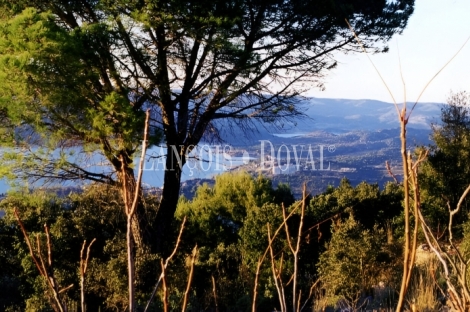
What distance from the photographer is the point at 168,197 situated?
8797mm

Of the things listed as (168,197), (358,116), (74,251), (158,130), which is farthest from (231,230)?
(358,116)

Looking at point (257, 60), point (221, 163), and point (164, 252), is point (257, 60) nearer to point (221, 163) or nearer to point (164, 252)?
point (221, 163)

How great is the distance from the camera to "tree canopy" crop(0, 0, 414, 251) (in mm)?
6609

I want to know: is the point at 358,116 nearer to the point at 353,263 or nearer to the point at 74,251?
the point at 74,251

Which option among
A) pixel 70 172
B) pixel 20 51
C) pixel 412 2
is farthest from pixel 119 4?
pixel 412 2

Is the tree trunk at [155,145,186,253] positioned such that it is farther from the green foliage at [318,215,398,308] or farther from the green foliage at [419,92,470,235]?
the green foliage at [419,92,470,235]

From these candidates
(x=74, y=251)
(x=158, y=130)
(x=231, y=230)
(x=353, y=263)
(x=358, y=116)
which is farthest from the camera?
(x=358, y=116)

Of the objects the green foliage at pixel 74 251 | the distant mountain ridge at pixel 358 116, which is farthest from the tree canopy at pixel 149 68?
the distant mountain ridge at pixel 358 116

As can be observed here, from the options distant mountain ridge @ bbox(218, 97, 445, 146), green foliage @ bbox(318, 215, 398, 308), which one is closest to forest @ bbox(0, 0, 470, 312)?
green foliage @ bbox(318, 215, 398, 308)

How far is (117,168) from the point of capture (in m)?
7.86

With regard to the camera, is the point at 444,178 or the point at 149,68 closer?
the point at 149,68

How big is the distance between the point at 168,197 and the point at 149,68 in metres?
2.29

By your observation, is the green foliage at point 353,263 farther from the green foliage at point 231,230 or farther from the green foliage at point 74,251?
the green foliage at point 74,251

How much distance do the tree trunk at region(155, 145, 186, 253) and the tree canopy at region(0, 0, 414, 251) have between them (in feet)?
0.07
